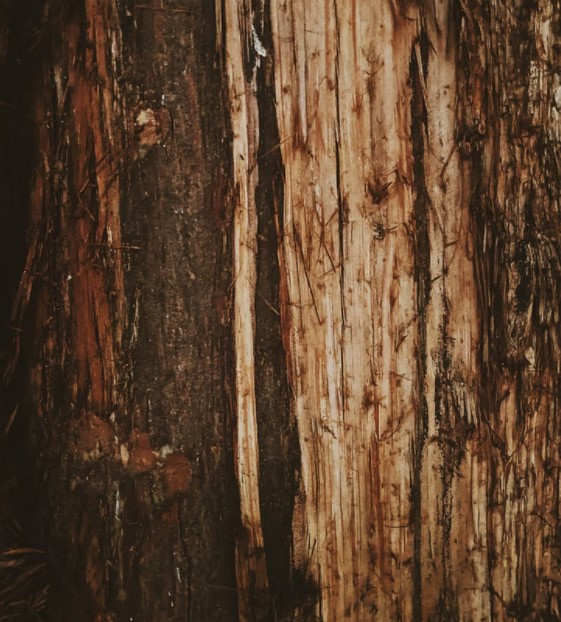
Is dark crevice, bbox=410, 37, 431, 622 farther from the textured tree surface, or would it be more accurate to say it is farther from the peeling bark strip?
the peeling bark strip

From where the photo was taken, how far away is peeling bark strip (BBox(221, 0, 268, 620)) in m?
1.18

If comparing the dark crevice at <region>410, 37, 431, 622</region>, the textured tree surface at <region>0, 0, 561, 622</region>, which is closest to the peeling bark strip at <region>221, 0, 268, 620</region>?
the textured tree surface at <region>0, 0, 561, 622</region>

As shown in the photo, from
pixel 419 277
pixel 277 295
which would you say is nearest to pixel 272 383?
pixel 277 295

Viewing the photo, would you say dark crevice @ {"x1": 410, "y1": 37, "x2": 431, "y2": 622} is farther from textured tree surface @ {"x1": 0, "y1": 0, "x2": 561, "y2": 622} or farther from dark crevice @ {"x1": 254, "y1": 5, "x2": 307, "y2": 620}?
dark crevice @ {"x1": 254, "y1": 5, "x2": 307, "y2": 620}

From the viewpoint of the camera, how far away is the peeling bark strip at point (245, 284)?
1.18m

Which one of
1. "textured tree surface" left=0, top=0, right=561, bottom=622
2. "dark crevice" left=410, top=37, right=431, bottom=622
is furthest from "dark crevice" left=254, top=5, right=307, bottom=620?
"dark crevice" left=410, top=37, right=431, bottom=622

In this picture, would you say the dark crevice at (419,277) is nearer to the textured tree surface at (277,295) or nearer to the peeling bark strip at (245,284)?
the textured tree surface at (277,295)

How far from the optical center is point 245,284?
1213 millimetres

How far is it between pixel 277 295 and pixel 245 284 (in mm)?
73

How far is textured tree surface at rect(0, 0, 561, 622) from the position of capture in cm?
119

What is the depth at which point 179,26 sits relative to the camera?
1.18 m

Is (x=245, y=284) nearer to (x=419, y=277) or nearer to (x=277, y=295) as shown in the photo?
(x=277, y=295)

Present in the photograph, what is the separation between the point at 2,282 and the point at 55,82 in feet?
1.51

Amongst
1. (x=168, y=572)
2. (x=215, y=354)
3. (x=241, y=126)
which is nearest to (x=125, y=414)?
(x=215, y=354)
